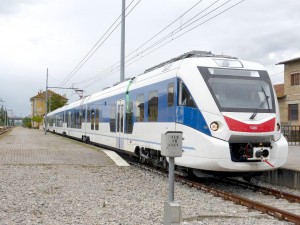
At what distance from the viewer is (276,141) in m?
10.4

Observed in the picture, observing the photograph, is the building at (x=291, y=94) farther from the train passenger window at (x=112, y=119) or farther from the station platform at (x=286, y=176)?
the station platform at (x=286, y=176)

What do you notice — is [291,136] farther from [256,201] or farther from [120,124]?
[256,201]

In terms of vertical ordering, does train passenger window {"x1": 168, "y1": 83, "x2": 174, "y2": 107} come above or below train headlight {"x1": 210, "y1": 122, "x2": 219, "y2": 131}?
above

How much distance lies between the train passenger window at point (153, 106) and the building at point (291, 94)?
26541 mm

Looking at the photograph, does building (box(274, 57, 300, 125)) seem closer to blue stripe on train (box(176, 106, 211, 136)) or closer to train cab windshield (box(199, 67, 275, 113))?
train cab windshield (box(199, 67, 275, 113))

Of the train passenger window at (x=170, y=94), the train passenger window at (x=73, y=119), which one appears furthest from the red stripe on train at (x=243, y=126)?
the train passenger window at (x=73, y=119)

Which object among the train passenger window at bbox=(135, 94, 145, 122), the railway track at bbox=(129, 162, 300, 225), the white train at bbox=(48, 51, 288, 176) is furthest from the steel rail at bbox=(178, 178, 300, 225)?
the train passenger window at bbox=(135, 94, 145, 122)

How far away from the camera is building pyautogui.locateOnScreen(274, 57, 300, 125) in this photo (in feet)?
124

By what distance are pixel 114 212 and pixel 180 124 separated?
3794 mm

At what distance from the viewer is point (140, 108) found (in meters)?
14.1

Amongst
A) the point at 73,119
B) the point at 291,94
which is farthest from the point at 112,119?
the point at 291,94

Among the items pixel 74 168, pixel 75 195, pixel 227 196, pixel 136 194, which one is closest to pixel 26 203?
pixel 75 195

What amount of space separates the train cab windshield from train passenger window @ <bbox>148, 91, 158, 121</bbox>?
238cm

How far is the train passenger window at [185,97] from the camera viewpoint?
1041 cm
